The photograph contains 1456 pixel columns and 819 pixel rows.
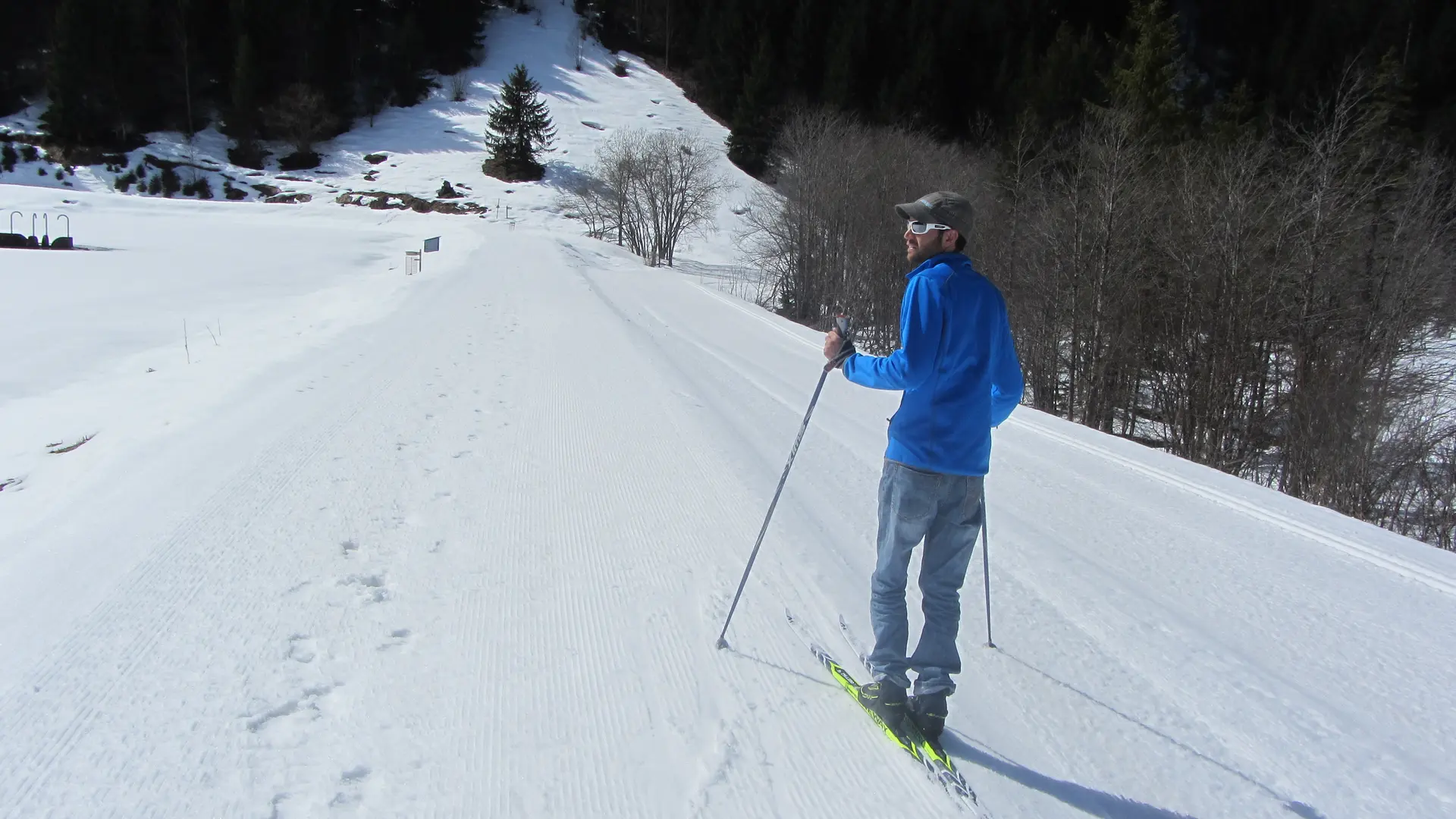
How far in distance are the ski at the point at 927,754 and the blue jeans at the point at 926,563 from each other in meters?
0.19

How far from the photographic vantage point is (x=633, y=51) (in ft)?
294

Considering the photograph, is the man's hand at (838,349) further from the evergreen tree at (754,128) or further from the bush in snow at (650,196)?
the evergreen tree at (754,128)

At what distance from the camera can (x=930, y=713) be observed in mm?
3053

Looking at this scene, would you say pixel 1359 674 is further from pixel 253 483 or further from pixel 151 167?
pixel 151 167

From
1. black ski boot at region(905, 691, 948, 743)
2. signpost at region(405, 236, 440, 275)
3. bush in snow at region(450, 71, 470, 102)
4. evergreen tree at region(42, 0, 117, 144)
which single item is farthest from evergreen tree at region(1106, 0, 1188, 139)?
evergreen tree at region(42, 0, 117, 144)

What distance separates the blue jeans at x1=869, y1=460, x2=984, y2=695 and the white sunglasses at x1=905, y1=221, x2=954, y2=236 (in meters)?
0.84

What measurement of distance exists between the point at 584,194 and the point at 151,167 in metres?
30.9

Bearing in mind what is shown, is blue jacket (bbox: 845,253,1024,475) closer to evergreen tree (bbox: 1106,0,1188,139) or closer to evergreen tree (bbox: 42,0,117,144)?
evergreen tree (bbox: 1106,0,1188,139)

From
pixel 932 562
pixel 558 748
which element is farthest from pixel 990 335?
pixel 558 748

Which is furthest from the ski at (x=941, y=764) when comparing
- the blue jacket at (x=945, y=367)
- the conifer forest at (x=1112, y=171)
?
the conifer forest at (x=1112, y=171)

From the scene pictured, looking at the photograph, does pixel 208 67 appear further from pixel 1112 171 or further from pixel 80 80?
pixel 1112 171

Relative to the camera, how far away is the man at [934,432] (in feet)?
9.32

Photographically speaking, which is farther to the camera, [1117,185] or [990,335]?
[1117,185]

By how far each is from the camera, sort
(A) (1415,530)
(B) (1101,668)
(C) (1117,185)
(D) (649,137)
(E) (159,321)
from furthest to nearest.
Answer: (D) (649,137)
(C) (1117,185)
(E) (159,321)
(A) (1415,530)
(B) (1101,668)
